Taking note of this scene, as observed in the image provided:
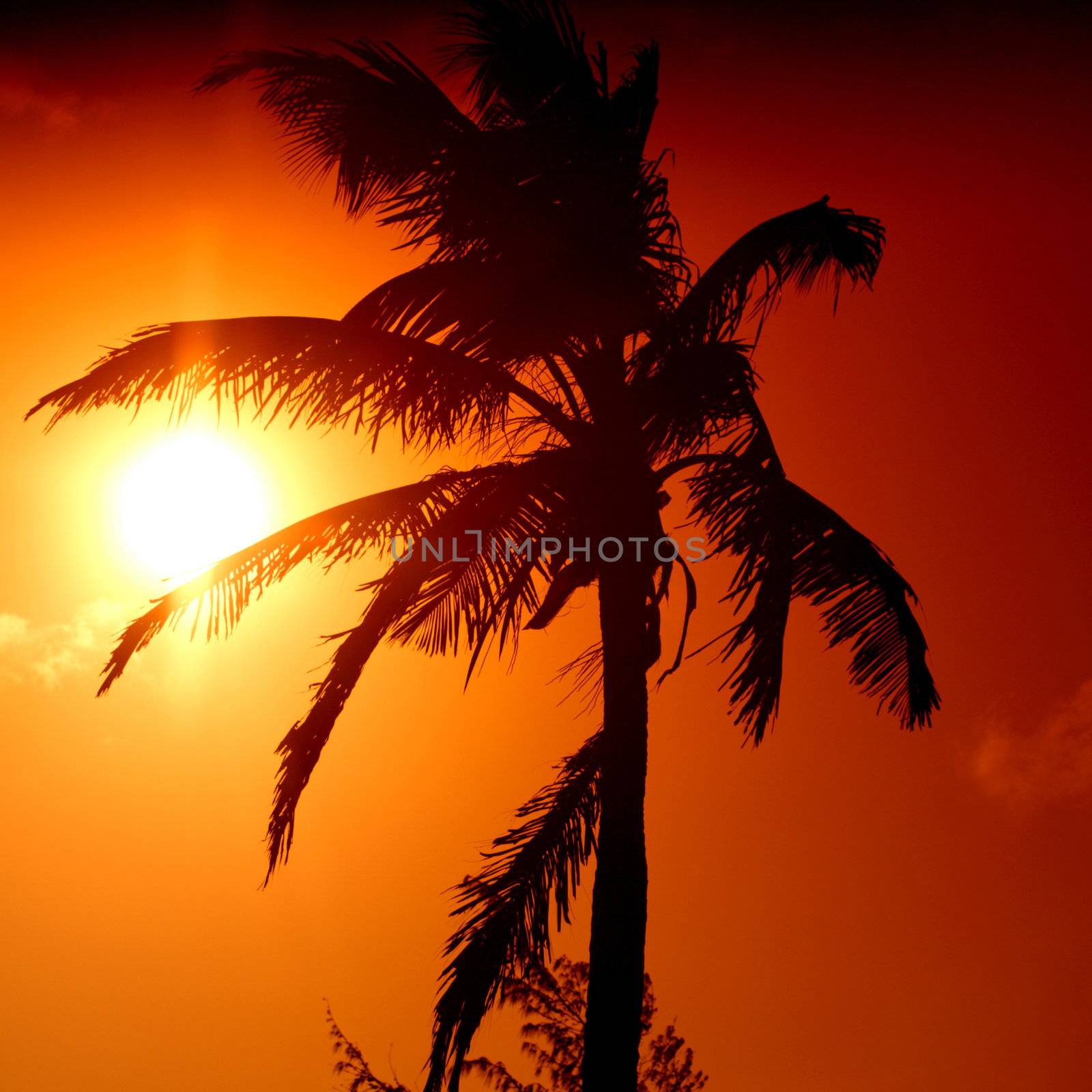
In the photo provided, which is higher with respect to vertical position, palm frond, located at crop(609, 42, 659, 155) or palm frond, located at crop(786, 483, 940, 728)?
palm frond, located at crop(609, 42, 659, 155)

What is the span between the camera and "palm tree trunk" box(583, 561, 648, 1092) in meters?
5.86

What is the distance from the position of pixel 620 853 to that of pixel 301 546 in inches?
95.0

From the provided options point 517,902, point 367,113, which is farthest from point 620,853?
point 367,113

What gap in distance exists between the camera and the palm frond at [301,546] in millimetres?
6340

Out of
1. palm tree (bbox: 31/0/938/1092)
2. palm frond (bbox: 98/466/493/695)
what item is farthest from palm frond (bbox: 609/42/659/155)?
palm frond (bbox: 98/466/493/695)

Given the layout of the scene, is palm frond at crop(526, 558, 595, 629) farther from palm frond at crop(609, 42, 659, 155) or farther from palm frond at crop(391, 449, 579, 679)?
palm frond at crop(609, 42, 659, 155)

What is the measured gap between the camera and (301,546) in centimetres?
650

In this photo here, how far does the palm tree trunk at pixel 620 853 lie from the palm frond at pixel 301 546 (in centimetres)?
107

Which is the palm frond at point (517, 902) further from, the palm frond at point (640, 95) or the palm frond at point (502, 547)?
the palm frond at point (640, 95)

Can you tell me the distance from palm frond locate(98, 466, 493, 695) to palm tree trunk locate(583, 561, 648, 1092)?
42.2 inches

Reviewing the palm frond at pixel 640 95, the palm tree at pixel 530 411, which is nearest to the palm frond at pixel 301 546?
the palm tree at pixel 530 411

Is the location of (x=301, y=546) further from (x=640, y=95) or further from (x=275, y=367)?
(x=640, y=95)

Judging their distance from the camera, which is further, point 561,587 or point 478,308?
point 561,587

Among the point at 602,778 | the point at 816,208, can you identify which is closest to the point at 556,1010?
the point at 602,778
